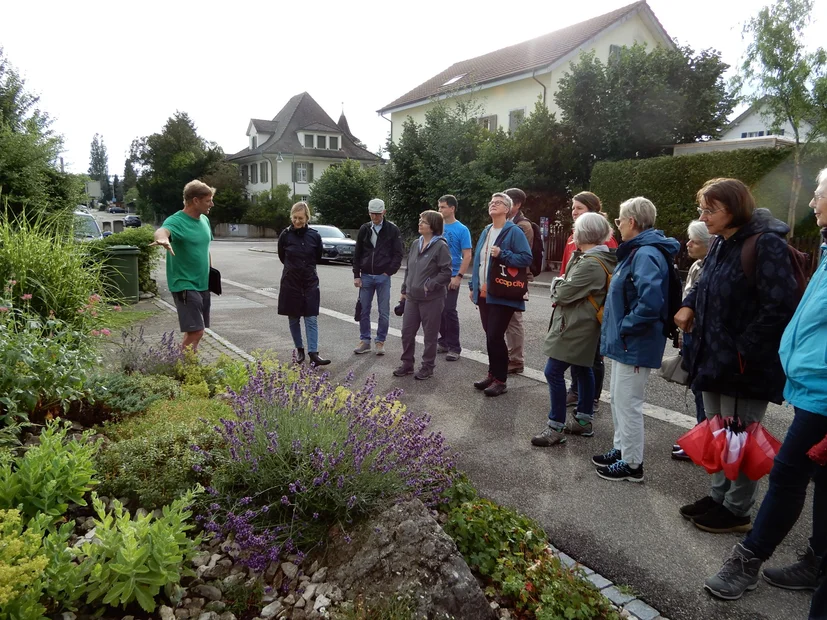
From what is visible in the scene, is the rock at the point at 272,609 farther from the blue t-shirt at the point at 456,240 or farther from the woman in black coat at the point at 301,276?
the blue t-shirt at the point at 456,240

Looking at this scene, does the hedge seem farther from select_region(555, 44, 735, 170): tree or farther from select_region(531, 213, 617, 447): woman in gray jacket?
select_region(555, 44, 735, 170): tree

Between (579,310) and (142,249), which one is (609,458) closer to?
(579,310)

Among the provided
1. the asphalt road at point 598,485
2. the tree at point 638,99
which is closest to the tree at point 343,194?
the tree at point 638,99

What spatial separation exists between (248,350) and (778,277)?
6347 millimetres

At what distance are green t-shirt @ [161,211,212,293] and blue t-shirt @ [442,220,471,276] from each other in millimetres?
3206

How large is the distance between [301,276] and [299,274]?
0.03 metres

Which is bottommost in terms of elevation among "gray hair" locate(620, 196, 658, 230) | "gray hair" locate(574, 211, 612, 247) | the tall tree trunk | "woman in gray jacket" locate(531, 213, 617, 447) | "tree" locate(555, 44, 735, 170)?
"woman in gray jacket" locate(531, 213, 617, 447)

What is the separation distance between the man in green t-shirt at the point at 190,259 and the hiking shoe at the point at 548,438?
3.39 metres

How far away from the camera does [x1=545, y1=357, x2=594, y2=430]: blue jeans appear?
4.64 metres

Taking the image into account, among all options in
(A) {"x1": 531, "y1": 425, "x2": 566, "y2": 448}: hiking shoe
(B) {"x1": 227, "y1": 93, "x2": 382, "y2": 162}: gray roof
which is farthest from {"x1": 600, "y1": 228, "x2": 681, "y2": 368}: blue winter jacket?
(B) {"x1": 227, "y1": 93, "x2": 382, "y2": 162}: gray roof

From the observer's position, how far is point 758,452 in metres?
3.12

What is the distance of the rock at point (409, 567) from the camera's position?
2.33 meters

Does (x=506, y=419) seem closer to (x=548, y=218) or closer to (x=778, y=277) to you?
(x=778, y=277)

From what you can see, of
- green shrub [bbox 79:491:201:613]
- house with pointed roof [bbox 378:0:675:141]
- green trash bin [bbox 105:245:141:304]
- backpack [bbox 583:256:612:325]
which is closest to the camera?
green shrub [bbox 79:491:201:613]
